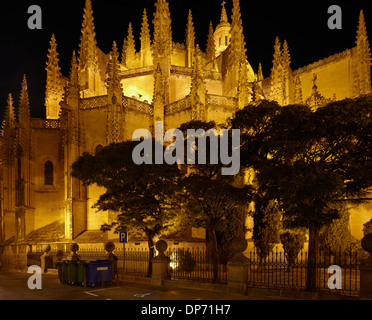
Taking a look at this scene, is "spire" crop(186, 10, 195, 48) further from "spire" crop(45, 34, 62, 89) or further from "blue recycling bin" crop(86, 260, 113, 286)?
"blue recycling bin" crop(86, 260, 113, 286)

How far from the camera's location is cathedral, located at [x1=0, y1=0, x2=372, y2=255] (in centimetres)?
2812

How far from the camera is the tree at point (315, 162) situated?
34.8 feet

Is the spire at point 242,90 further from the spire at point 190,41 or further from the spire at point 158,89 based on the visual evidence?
the spire at point 190,41

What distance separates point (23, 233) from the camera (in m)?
29.4

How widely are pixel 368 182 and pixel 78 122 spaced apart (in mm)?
22904

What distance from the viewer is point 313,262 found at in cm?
1121

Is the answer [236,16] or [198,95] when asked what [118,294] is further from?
[236,16]

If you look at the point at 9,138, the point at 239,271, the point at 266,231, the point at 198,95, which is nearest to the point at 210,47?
the point at 198,95

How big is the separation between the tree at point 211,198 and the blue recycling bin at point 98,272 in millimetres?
3934

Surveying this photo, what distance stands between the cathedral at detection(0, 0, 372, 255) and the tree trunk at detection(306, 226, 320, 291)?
13.6 m

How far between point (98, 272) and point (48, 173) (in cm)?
1994

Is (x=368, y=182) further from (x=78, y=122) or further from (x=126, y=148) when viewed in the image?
(x=78, y=122)

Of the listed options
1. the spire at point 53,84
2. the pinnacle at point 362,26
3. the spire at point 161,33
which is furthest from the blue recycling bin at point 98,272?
the pinnacle at point 362,26

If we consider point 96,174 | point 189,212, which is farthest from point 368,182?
point 96,174
